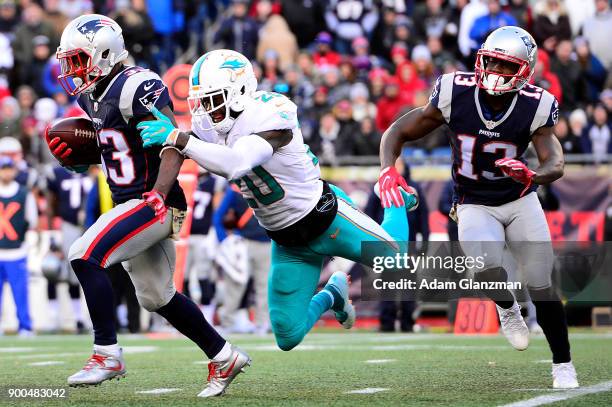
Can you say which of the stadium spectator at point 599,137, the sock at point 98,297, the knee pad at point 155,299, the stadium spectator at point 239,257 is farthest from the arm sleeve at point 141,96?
the stadium spectator at point 599,137

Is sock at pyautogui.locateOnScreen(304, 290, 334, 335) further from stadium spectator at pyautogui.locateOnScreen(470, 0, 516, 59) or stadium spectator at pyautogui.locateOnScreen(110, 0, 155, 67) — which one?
stadium spectator at pyautogui.locateOnScreen(110, 0, 155, 67)

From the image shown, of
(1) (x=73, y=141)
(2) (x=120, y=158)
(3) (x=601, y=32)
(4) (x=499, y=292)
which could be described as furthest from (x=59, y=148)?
(3) (x=601, y=32)

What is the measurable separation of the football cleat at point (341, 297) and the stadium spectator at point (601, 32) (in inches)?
298

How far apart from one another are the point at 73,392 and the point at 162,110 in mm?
1335

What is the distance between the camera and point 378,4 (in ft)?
46.9

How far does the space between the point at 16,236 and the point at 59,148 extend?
517 cm

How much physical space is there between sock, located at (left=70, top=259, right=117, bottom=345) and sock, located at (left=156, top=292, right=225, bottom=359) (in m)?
0.28

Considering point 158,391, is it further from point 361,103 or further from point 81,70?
point 361,103

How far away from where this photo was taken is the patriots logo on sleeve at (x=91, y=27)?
5.57 meters

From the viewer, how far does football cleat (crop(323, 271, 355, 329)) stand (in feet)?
19.5

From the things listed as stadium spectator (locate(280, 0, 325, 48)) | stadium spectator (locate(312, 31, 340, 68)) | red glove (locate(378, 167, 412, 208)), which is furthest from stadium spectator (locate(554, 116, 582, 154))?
red glove (locate(378, 167, 412, 208))

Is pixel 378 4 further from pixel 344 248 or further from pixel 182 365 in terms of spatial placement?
pixel 344 248

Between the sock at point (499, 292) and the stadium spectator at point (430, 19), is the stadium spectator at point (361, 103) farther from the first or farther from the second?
the sock at point (499, 292)

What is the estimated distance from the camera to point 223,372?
5.41 m
